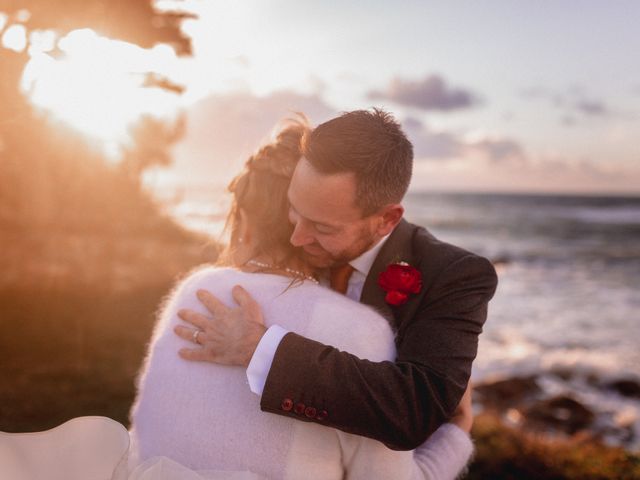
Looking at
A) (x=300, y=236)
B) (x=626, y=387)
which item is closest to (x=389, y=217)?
(x=300, y=236)

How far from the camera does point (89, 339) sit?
9.17 meters

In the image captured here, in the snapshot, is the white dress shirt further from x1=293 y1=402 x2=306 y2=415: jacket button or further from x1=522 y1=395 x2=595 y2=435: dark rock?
x1=522 y1=395 x2=595 y2=435: dark rock

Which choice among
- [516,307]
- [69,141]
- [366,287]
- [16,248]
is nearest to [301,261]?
[366,287]

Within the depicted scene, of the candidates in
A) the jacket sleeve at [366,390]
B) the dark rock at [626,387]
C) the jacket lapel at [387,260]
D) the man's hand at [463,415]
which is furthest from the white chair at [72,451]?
the dark rock at [626,387]

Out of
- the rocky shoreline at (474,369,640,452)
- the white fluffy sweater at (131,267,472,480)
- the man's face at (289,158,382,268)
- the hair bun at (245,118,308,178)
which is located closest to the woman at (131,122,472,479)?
the white fluffy sweater at (131,267,472,480)

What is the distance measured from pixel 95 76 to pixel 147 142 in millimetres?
18793

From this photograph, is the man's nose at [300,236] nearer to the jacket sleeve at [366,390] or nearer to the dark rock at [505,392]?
the jacket sleeve at [366,390]

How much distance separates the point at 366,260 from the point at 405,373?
77cm

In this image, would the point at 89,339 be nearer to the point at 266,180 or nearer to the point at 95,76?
the point at 95,76

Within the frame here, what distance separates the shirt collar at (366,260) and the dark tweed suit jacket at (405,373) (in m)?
0.30

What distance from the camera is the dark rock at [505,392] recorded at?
11242 mm

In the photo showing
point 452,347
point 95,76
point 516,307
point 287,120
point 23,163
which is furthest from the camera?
point 516,307

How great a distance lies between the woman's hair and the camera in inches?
89.7

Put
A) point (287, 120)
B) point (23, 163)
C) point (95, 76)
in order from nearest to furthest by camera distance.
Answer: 1. point (287, 120)
2. point (95, 76)
3. point (23, 163)
